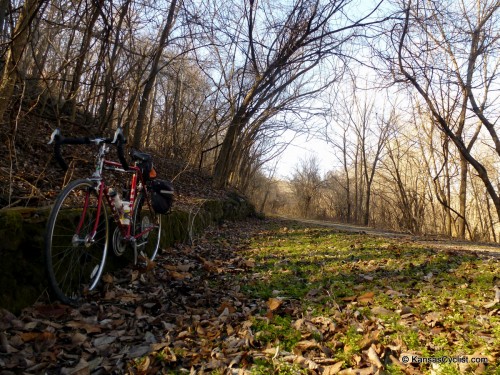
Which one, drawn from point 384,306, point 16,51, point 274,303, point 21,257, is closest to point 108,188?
point 21,257

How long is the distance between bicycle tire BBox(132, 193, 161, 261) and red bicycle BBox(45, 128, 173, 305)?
1cm

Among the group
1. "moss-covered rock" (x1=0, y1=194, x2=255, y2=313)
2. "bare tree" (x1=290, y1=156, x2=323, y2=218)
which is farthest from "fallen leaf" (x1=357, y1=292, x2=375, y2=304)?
"bare tree" (x1=290, y1=156, x2=323, y2=218)

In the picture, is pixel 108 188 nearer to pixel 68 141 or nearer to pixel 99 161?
pixel 99 161

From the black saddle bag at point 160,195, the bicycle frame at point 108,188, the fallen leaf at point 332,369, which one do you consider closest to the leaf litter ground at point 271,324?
the fallen leaf at point 332,369

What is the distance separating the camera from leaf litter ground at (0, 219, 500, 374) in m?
2.14

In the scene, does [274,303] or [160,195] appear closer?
[274,303]

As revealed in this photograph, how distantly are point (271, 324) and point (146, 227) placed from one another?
2382 mm

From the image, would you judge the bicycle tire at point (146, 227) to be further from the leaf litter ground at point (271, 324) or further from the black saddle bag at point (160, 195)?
the leaf litter ground at point (271, 324)

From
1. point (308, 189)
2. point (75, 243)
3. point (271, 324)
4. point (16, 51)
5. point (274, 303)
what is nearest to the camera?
point (271, 324)

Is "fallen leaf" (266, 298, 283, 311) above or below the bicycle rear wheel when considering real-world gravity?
below

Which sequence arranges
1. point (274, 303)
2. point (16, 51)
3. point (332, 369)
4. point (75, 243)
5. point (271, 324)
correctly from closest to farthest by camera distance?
point (332, 369) → point (271, 324) → point (75, 243) → point (274, 303) → point (16, 51)

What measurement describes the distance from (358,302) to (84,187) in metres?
2.73

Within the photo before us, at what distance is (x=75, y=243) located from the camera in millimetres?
2969

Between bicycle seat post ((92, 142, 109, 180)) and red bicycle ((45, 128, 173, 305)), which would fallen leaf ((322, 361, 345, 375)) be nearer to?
red bicycle ((45, 128, 173, 305))
